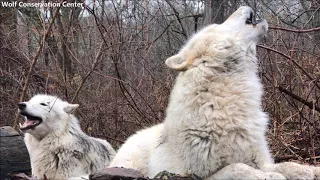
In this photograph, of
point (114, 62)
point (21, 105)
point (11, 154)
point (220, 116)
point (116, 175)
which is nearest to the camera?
point (116, 175)

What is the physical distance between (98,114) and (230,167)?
501 cm

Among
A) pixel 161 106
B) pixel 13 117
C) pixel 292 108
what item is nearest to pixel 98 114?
pixel 161 106

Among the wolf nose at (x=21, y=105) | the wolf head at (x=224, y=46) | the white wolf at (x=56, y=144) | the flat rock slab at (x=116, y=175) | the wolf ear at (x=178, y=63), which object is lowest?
the white wolf at (x=56, y=144)

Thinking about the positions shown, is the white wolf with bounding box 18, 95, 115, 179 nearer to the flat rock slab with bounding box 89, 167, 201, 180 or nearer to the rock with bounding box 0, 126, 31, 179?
the rock with bounding box 0, 126, 31, 179

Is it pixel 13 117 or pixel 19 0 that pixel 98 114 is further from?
pixel 19 0

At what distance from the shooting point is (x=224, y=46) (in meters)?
4.30

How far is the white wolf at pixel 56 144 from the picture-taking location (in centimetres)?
578

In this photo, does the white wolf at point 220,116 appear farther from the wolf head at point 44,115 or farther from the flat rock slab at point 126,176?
the wolf head at point 44,115

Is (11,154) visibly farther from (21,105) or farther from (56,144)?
(56,144)

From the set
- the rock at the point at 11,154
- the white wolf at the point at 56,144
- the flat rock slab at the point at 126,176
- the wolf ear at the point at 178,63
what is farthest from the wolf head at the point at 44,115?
the flat rock slab at the point at 126,176

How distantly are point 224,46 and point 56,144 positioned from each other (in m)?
2.82

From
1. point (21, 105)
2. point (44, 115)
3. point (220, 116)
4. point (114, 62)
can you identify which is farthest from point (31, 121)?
point (220, 116)

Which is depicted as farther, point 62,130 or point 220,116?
point 62,130

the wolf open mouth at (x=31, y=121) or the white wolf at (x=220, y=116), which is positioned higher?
the white wolf at (x=220, y=116)
